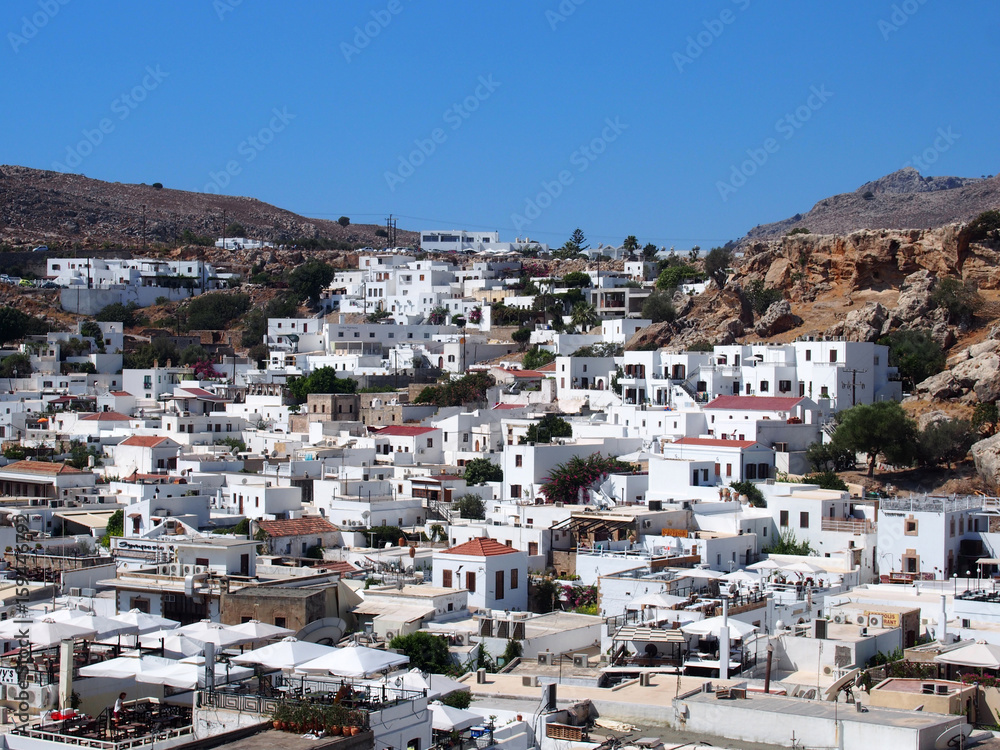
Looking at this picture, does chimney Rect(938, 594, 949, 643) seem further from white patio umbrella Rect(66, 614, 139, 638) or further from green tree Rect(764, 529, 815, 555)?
white patio umbrella Rect(66, 614, 139, 638)

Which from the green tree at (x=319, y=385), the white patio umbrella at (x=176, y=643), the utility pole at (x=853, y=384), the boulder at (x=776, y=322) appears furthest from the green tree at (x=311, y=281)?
the white patio umbrella at (x=176, y=643)

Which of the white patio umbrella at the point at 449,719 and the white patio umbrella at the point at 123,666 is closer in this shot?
the white patio umbrella at the point at 449,719

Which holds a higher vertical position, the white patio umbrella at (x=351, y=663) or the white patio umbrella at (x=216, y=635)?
the white patio umbrella at (x=351, y=663)

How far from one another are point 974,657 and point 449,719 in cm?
873

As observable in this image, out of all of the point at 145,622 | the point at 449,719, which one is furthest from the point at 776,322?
the point at 449,719

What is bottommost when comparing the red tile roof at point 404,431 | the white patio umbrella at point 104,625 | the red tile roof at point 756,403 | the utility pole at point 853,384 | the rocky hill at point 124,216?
the white patio umbrella at point 104,625

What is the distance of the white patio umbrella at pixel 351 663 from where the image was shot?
1534 centimetres

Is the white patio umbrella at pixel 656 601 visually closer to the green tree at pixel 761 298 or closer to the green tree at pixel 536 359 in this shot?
the green tree at pixel 761 298

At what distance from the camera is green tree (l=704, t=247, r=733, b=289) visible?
202 feet

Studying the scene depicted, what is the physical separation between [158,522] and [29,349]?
35.4 m

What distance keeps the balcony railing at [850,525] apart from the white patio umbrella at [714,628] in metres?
11.3

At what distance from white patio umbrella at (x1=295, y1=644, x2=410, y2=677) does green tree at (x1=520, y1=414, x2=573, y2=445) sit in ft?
89.9

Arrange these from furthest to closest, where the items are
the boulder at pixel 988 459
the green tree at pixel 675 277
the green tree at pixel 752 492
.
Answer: the green tree at pixel 675 277
the boulder at pixel 988 459
the green tree at pixel 752 492

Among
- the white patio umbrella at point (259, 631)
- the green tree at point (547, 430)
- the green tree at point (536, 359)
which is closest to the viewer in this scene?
the white patio umbrella at point (259, 631)
